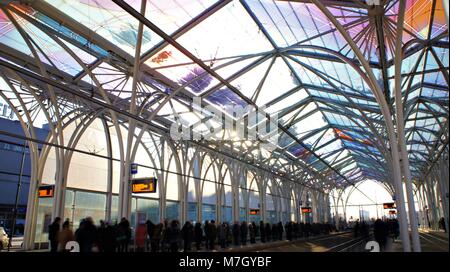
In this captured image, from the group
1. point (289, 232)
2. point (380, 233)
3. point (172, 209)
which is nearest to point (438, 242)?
point (380, 233)

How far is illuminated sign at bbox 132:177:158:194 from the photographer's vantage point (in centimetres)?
1825

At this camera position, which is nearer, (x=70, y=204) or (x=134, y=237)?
(x=134, y=237)

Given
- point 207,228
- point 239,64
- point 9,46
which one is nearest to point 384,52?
point 239,64

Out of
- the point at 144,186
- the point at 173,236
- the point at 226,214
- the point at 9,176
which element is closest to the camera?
the point at 173,236

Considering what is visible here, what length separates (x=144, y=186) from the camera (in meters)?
18.3

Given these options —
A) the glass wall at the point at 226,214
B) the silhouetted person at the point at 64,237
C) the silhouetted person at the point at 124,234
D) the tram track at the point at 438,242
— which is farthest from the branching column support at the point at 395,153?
the glass wall at the point at 226,214

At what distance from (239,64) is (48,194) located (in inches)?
517

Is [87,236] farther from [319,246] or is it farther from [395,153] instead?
[319,246]

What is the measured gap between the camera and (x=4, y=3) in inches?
539

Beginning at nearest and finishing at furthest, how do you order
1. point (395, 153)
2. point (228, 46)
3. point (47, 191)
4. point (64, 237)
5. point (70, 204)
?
1. point (64, 237)
2. point (395, 153)
3. point (228, 46)
4. point (47, 191)
5. point (70, 204)

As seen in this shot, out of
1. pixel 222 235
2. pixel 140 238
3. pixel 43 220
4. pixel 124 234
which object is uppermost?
pixel 43 220

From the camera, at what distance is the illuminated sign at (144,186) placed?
18250mm

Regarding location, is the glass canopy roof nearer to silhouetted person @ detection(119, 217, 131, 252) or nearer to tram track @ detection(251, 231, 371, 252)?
silhouetted person @ detection(119, 217, 131, 252)
